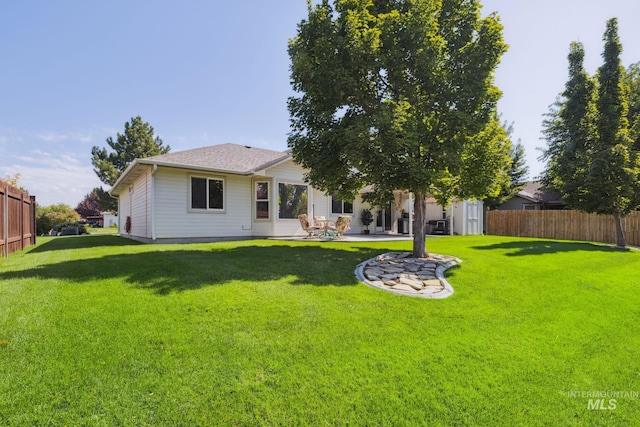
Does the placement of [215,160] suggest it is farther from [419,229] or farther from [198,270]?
[419,229]

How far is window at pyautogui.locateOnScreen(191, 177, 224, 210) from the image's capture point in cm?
1168

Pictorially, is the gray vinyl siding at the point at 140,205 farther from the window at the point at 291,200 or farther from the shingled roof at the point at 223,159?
the window at the point at 291,200

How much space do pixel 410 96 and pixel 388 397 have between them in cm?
684

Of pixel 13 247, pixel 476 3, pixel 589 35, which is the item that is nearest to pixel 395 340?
pixel 476 3

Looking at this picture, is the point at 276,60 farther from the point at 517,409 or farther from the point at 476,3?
the point at 517,409

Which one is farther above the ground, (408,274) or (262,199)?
(262,199)

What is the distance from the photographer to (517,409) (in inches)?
98.4

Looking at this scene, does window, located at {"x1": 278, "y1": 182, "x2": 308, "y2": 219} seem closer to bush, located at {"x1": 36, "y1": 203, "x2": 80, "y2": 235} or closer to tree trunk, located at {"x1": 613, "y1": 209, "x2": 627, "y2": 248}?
tree trunk, located at {"x1": 613, "y1": 209, "x2": 627, "y2": 248}

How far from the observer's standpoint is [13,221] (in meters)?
8.94

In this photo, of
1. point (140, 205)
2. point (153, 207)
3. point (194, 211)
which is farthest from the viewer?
point (140, 205)

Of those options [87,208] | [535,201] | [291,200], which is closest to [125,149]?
[87,208]

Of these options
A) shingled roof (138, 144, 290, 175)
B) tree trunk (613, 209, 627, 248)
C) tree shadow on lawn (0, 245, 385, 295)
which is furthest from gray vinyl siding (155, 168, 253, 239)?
tree trunk (613, 209, 627, 248)

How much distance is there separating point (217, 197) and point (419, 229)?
8.09m

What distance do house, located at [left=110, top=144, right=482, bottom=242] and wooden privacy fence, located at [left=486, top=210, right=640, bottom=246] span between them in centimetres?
1185
